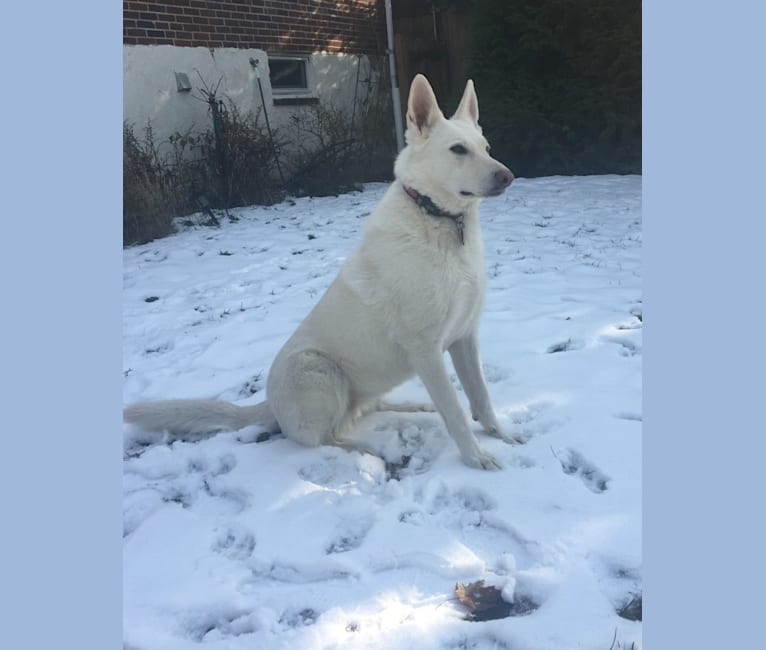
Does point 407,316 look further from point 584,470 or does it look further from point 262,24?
point 262,24

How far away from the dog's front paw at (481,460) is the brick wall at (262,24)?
21.2 feet

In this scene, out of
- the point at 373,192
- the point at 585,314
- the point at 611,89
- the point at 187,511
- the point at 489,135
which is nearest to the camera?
the point at 187,511

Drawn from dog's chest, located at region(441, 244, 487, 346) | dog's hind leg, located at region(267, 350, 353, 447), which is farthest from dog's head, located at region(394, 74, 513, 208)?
dog's hind leg, located at region(267, 350, 353, 447)

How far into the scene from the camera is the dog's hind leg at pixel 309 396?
95.1 inches

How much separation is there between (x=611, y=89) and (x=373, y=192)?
198 inches

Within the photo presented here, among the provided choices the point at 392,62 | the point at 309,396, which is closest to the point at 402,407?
the point at 309,396

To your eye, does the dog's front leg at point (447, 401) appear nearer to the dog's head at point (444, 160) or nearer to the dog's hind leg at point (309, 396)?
the dog's hind leg at point (309, 396)

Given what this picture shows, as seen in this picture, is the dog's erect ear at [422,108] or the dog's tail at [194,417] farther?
the dog's tail at [194,417]

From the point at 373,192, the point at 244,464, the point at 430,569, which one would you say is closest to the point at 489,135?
the point at 373,192

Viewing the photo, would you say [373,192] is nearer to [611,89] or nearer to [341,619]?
[611,89]

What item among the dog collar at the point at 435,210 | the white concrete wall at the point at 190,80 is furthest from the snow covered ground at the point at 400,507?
the white concrete wall at the point at 190,80

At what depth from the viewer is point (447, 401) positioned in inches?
91.8

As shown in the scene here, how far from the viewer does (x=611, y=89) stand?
308 centimetres

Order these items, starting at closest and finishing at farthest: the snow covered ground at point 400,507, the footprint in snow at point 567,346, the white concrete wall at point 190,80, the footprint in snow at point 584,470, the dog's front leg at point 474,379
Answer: the snow covered ground at point 400,507 < the footprint in snow at point 584,470 < the dog's front leg at point 474,379 < the footprint in snow at point 567,346 < the white concrete wall at point 190,80
